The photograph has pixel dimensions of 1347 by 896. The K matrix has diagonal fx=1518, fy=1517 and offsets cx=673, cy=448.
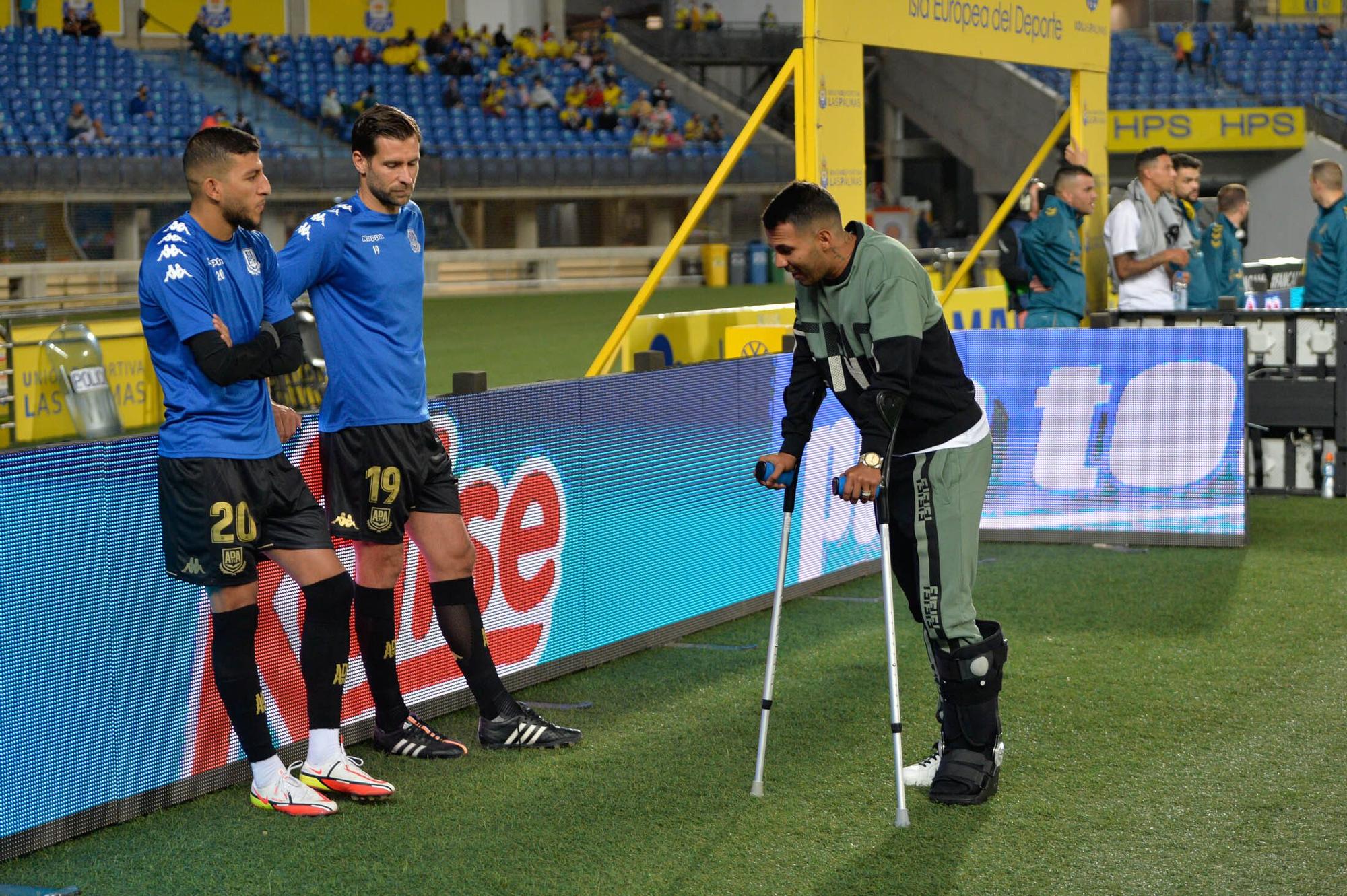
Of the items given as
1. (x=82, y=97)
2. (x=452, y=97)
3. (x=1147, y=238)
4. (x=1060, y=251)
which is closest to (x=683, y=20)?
(x=452, y=97)

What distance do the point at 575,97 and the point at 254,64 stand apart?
760cm

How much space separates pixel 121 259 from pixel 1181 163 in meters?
20.0

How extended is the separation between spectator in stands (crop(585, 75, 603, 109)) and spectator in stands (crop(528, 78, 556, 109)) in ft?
3.18

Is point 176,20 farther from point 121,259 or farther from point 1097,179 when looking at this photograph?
point 1097,179

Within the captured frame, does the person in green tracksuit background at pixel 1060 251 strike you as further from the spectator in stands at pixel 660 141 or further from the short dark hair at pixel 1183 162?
the spectator in stands at pixel 660 141

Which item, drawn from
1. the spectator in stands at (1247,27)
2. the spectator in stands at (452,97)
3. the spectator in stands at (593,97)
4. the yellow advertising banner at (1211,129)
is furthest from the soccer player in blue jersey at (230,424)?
the spectator in stands at (1247,27)

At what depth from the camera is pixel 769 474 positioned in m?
4.54

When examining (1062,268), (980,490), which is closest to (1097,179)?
(1062,268)

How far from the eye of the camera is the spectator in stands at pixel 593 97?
1439 inches

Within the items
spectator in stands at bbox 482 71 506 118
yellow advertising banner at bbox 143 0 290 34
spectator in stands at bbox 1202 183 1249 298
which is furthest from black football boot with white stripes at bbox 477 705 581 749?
yellow advertising banner at bbox 143 0 290 34

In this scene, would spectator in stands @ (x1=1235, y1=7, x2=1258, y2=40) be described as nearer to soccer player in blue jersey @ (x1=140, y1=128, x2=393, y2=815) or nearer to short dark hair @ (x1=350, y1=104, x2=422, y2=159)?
short dark hair @ (x1=350, y1=104, x2=422, y2=159)

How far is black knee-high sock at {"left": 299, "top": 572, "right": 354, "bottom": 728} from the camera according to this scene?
472 cm

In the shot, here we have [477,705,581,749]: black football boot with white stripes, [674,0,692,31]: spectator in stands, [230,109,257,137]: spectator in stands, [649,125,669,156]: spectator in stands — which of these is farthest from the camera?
[674,0,692,31]: spectator in stands

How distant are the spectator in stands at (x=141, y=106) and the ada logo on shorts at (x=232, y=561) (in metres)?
27.9
